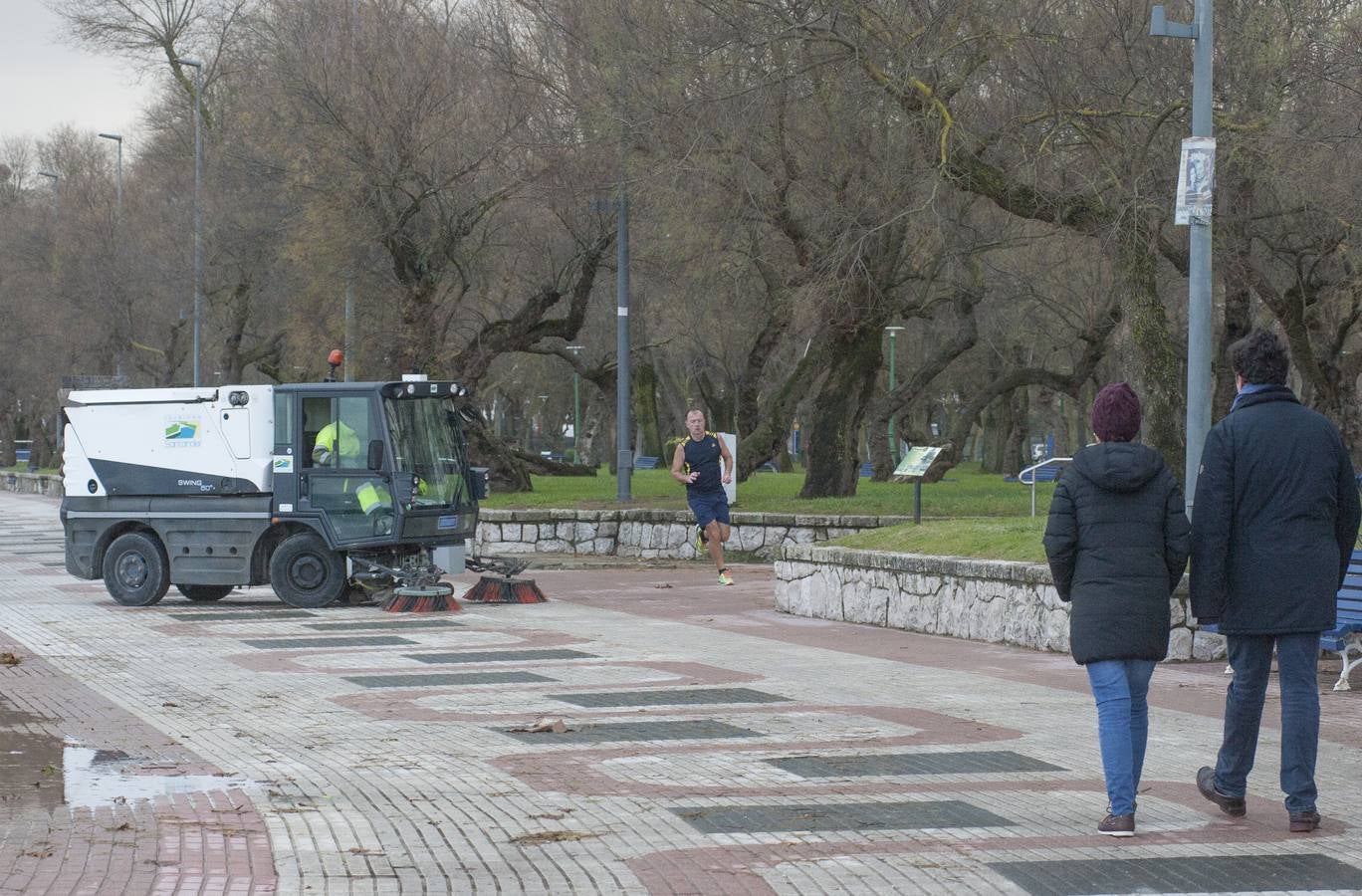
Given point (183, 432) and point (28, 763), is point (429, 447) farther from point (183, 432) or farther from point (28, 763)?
point (28, 763)

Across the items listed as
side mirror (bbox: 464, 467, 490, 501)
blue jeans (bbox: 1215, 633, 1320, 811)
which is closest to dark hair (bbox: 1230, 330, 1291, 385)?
blue jeans (bbox: 1215, 633, 1320, 811)

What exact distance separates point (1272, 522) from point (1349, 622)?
15.1ft

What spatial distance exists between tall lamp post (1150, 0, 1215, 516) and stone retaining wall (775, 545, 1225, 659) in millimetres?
1272

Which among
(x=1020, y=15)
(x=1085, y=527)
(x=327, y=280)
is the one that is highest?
(x=1020, y=15)

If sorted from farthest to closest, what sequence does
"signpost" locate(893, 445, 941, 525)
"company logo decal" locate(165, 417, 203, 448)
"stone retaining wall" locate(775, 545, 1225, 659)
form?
"signpost" locate(893, 445, 941, 525) → "company logo decal" locate(165, 417, 203, 448) → "stone retaining wall" locate(775, 545, 1225, 659)

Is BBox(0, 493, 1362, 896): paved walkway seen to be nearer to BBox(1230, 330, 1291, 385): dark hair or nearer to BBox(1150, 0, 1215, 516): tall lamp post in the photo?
BBox(1230, 330, 1291, 385): dark hair

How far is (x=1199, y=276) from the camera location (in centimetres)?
1408

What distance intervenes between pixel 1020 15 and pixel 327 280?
14858mm

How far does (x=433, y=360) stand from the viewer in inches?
1254

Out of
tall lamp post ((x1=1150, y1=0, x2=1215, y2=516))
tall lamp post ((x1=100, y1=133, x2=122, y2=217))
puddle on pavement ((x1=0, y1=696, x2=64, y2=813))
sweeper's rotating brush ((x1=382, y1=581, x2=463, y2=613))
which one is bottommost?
puddle on pavement ((x1=0, y1=696, x2=64, y2=813))

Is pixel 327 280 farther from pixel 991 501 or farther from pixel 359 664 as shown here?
pixel 359 664

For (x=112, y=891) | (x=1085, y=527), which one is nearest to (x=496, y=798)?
(x=112, y=891)

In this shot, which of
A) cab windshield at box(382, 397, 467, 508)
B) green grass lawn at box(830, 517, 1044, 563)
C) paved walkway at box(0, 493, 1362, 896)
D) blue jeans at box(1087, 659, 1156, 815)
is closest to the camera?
paved walkway at box(0, 493, 1362, 896)

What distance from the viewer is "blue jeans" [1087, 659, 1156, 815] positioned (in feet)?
24.0
